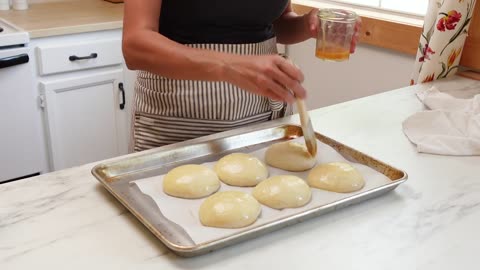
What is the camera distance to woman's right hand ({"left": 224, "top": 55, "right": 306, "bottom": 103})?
908mm

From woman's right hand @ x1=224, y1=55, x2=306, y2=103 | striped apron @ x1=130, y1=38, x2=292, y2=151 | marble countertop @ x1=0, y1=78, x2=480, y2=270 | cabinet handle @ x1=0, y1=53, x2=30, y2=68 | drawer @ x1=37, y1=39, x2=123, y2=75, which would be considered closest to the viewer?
marble countertop @ x1=0, y1=78, x2=480, y2=270

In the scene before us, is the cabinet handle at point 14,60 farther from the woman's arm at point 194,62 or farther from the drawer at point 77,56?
the woman's arm at point 194,62

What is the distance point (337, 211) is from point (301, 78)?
0.23m

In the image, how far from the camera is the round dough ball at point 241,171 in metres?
0.98

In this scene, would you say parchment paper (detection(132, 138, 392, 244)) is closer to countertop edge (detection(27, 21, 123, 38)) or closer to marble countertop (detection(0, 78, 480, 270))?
marble countertop (detection(0, 78, 480, 270))

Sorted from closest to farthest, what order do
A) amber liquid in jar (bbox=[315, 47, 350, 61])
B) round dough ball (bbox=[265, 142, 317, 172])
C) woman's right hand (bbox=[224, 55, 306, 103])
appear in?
woman's right hand (bbox=[224, 55, 306, 103])
round dough ball (bbox=[265, 142, 317, 172])
amber liquid in jar (bbox=[315, 47, 350, 61])

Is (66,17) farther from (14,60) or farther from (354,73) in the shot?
(354,73)

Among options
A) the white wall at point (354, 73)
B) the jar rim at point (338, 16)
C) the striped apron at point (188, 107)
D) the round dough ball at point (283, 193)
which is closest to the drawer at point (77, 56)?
the white wall at point (354, 73)

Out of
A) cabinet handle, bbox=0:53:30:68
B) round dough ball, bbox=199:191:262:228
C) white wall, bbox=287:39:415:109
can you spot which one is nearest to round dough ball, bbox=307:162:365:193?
round dough ball, bbox=199:191:262:228

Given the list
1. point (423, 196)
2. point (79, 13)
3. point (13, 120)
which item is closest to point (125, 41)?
point (423, 196)

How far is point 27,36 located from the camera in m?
2.03

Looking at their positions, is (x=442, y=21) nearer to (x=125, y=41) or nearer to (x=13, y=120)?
(x=125, y=41)

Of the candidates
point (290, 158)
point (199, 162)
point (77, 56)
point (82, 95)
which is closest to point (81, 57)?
point (77, 56)

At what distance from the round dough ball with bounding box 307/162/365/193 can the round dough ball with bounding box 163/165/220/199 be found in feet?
0.57
